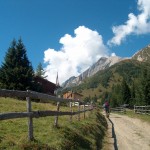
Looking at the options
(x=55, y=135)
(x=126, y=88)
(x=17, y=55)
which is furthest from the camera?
(x=126, y=88)

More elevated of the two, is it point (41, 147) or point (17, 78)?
point (17, 78)

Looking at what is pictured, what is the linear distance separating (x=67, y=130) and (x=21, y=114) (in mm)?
4395

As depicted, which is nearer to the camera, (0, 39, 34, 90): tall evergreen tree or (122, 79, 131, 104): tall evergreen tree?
(0, 39, 34, 90): tall evergreen tree

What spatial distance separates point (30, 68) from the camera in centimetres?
5269

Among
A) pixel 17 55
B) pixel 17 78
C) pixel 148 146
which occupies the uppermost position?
pixel 17 55

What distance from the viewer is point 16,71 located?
1983 inches

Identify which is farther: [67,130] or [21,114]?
[67,130]

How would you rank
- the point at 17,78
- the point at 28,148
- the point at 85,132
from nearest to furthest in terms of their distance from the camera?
the point at 28,148 → the point at 85,132 → the point at 17,78

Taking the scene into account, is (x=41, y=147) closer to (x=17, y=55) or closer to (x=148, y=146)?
(x=148, y=146)

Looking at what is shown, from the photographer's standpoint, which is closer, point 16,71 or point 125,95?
point 16,71

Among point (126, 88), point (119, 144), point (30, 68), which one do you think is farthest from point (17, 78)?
point (126, 88)

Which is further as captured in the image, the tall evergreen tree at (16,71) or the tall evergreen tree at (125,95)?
the tall evergreen tree at (125,95)

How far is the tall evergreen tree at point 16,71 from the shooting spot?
5009 cm

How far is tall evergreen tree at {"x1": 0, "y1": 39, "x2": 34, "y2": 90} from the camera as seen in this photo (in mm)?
50094
